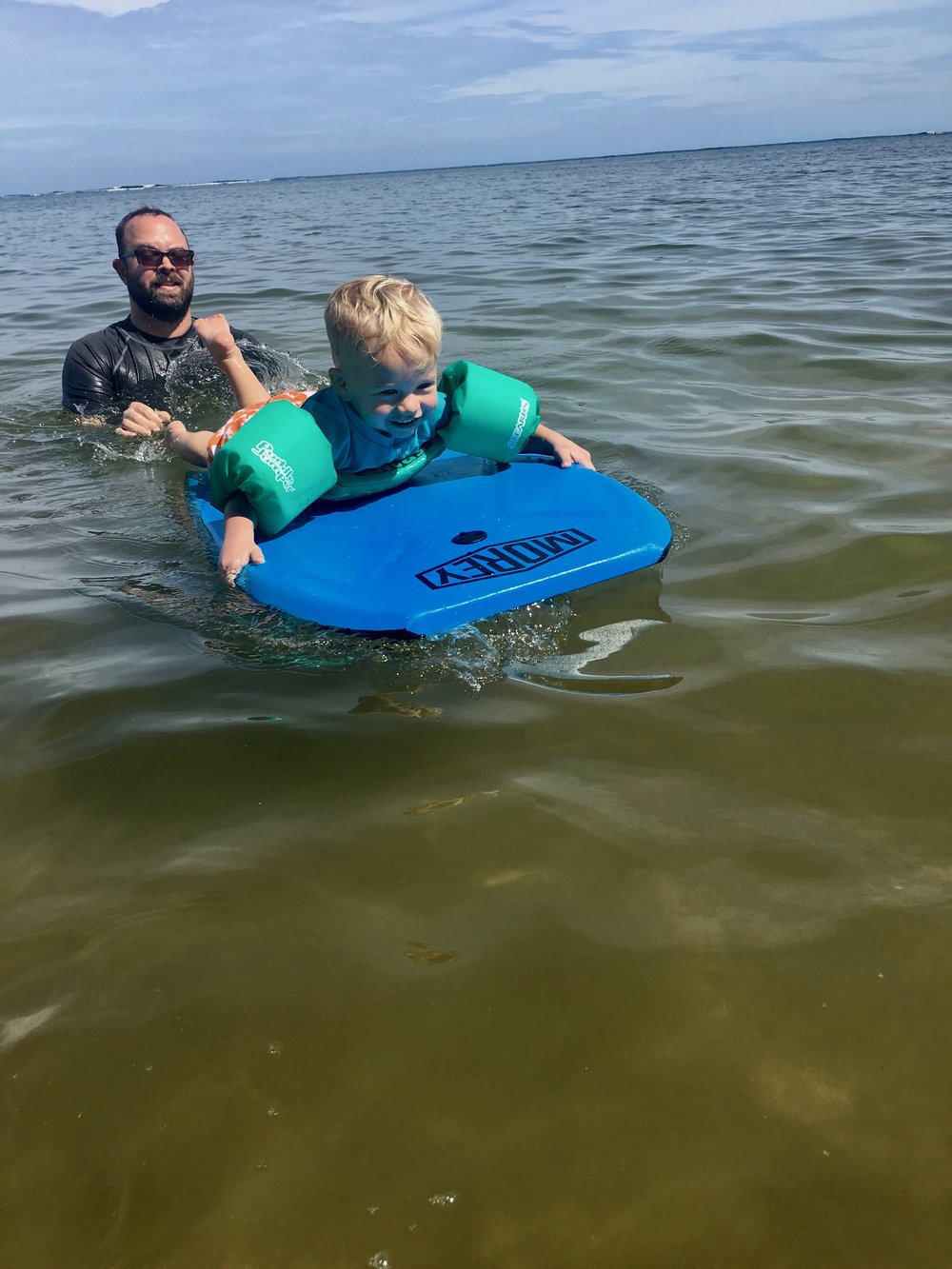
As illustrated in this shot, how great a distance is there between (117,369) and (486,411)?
2853mm

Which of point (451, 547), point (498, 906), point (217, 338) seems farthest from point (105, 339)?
point (498, 906)

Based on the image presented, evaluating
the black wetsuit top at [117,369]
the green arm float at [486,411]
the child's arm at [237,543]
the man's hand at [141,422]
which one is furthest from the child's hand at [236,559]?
the black wetsuit top at [117,369]

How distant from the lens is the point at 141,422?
5051 millimetres

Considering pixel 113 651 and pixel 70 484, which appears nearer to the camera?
pixel 113 651

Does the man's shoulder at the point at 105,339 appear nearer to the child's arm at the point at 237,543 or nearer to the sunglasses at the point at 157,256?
the sunglasses at the point at 157,256

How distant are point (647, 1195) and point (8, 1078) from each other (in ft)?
3.34

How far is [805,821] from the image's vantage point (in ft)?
6.93

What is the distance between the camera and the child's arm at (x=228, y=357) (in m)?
4.58

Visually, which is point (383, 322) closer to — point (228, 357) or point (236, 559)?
point (236, 559)

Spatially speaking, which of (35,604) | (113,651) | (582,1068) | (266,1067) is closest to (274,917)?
(266,1067)

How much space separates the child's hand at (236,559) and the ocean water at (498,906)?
0.34 ft

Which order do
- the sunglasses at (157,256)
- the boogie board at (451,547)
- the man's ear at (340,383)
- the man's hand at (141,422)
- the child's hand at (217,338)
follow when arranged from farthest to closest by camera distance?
1. the sunglasses at (157,256)
2. the man's hand at (141,422)
3. the child's hand at (217,338)
4. the man's ear at (340,383)
5. the boogie board at (451,547)

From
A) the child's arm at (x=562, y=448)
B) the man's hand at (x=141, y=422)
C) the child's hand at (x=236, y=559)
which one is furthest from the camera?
the man's hand at (x=141, y=422)

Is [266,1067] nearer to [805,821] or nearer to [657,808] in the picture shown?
[657,808]
